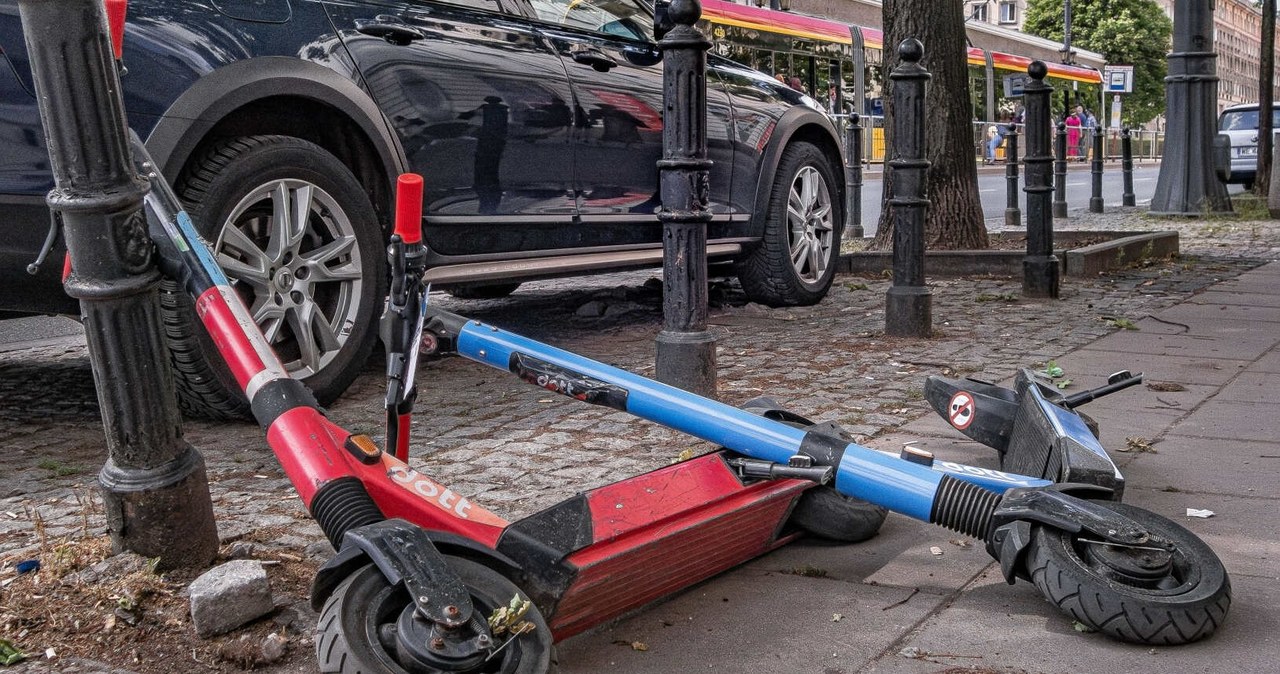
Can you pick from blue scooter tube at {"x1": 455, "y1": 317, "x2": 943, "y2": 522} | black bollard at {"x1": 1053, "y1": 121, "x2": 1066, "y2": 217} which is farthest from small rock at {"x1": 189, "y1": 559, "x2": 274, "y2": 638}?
black bollard at {"x1": 1053, "y1": 121, "x2": 1066, "y2": 217}

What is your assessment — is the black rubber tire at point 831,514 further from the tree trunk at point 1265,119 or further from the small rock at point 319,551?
the tree trunk at point 1265,119

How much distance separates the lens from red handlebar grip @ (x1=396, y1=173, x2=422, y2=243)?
267 centimetres

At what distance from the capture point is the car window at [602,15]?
560 centimetres

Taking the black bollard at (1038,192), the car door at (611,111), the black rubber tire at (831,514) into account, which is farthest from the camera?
the black bollard at (1038,192)

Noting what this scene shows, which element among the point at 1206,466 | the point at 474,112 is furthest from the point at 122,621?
the point at 1206,466

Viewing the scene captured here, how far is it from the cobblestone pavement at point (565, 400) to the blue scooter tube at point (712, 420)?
16.7 inches

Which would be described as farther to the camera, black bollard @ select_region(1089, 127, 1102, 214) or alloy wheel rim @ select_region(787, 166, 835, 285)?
black bollard @ select_region(1089, 127, 1102, 214)

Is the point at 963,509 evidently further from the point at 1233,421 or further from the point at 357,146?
the point at 357,146

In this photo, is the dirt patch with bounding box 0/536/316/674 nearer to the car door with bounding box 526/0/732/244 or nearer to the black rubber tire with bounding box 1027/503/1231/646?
the black rubber tire with bounding box 1027/503/1231/646

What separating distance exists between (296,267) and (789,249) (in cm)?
337

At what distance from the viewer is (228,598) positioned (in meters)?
2.38

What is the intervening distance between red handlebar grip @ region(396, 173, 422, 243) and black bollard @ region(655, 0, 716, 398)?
1711mm

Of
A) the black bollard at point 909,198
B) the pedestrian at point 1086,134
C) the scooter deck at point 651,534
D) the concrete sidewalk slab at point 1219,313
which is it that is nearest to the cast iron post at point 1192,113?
the concrete sidewalk slab at point 1219,313

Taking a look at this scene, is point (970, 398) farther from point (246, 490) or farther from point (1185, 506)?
point (246, 490)
